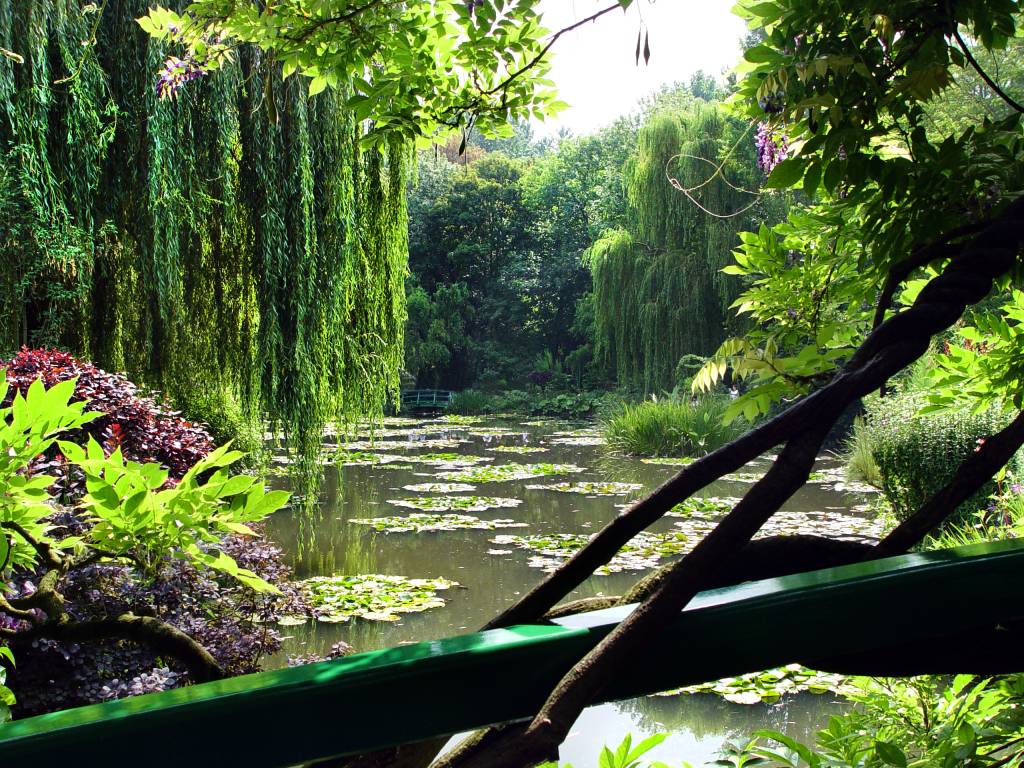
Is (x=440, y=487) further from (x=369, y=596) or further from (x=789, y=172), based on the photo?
(x=789, y=172)

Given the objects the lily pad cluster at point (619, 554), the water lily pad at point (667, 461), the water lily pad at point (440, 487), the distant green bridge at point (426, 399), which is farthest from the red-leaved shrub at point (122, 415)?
the distant green bridge at point (426, 399)

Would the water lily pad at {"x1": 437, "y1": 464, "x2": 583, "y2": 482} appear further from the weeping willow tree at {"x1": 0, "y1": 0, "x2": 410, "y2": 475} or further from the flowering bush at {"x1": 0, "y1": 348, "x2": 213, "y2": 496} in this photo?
the flowering bush at {"x1": 0, "y1": 348, "x2": 213, "y2": 496}

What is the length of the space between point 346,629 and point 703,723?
84.0 inches

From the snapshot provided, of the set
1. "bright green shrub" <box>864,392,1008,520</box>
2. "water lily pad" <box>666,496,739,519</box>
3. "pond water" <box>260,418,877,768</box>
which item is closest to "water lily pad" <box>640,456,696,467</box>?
"pond water" <box>260,418,877,768</box>

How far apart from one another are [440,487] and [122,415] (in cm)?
565

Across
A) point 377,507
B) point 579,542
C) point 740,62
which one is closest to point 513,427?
point 377,507

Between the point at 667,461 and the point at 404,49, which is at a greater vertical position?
the point at 404,49

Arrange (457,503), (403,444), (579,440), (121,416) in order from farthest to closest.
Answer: (579,440)
(403,444)
(457,503)
(121,416)

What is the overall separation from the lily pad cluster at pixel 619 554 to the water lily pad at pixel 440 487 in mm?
2367

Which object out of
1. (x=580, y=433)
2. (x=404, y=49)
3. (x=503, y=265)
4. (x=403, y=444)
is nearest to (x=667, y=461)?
(x=403, y=444)

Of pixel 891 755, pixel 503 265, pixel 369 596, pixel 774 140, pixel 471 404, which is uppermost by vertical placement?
pixel 503 265

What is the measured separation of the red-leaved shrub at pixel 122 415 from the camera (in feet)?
13.4

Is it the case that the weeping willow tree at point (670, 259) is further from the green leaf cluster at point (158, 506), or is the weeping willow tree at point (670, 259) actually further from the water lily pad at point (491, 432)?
the green leaf cluster at point (158, 506)

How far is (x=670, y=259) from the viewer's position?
16031 millimetres
